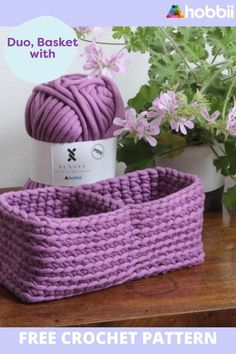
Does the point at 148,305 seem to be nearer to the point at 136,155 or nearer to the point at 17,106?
the point at 136,155

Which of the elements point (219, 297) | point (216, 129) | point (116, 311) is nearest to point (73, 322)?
point (116, 311)

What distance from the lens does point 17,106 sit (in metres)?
0.99

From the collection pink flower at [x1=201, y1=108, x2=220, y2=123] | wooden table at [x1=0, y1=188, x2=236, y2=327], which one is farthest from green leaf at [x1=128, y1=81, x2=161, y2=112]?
wooden table at [x1=0, y1=188, x2=236, y2=327]

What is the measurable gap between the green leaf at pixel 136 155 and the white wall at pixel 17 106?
20 cm

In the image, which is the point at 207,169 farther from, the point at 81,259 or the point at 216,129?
the point at 81,259

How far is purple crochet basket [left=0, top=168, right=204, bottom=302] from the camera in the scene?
62cm

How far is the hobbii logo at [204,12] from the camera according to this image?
845 millimetres

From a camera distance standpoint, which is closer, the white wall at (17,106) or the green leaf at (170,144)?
the green leaf at (170,144)

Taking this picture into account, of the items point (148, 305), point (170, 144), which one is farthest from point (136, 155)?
point (148, 305)

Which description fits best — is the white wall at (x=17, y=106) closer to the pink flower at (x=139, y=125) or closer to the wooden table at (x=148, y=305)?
the pink flower at (x=139, y=125)

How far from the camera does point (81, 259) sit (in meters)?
0.63

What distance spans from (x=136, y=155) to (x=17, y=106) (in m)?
0.23

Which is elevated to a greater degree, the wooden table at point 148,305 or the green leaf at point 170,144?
the green leaf at point 170,144

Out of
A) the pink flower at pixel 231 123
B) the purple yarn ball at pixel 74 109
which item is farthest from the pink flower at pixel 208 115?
the purple yarn ball at pixel 74 109
